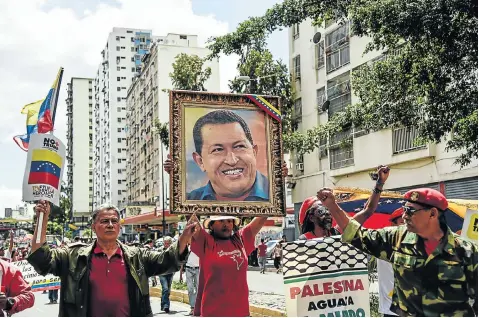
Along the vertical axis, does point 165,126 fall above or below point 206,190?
above

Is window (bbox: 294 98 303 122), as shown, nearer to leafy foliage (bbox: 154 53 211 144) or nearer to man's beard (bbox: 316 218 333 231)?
leafy foliage (bbox: 154 53 211 144)

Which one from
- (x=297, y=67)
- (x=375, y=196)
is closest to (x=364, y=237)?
(x=375, y=196)

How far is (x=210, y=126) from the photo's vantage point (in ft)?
22.2

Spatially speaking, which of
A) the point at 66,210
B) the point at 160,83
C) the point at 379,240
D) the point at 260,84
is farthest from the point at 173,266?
the point at 66,210

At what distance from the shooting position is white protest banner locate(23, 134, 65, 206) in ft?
17.6

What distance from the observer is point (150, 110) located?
86688 mm

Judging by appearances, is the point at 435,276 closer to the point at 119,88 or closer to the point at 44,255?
the point at 44,255

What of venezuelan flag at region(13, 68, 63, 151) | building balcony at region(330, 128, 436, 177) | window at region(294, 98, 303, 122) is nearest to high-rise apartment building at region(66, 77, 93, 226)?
window at region(294, 98, 303, 122)

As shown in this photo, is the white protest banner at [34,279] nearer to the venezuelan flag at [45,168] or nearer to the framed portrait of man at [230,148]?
the framed portrait of man at [230,148]

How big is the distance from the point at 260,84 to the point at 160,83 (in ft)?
162

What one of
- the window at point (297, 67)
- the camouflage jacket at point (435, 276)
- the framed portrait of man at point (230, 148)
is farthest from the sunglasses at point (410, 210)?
the window at point (297, 67)

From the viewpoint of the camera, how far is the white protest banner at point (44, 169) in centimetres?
536

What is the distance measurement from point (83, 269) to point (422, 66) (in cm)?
819

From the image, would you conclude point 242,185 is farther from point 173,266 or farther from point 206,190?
point 173,266
